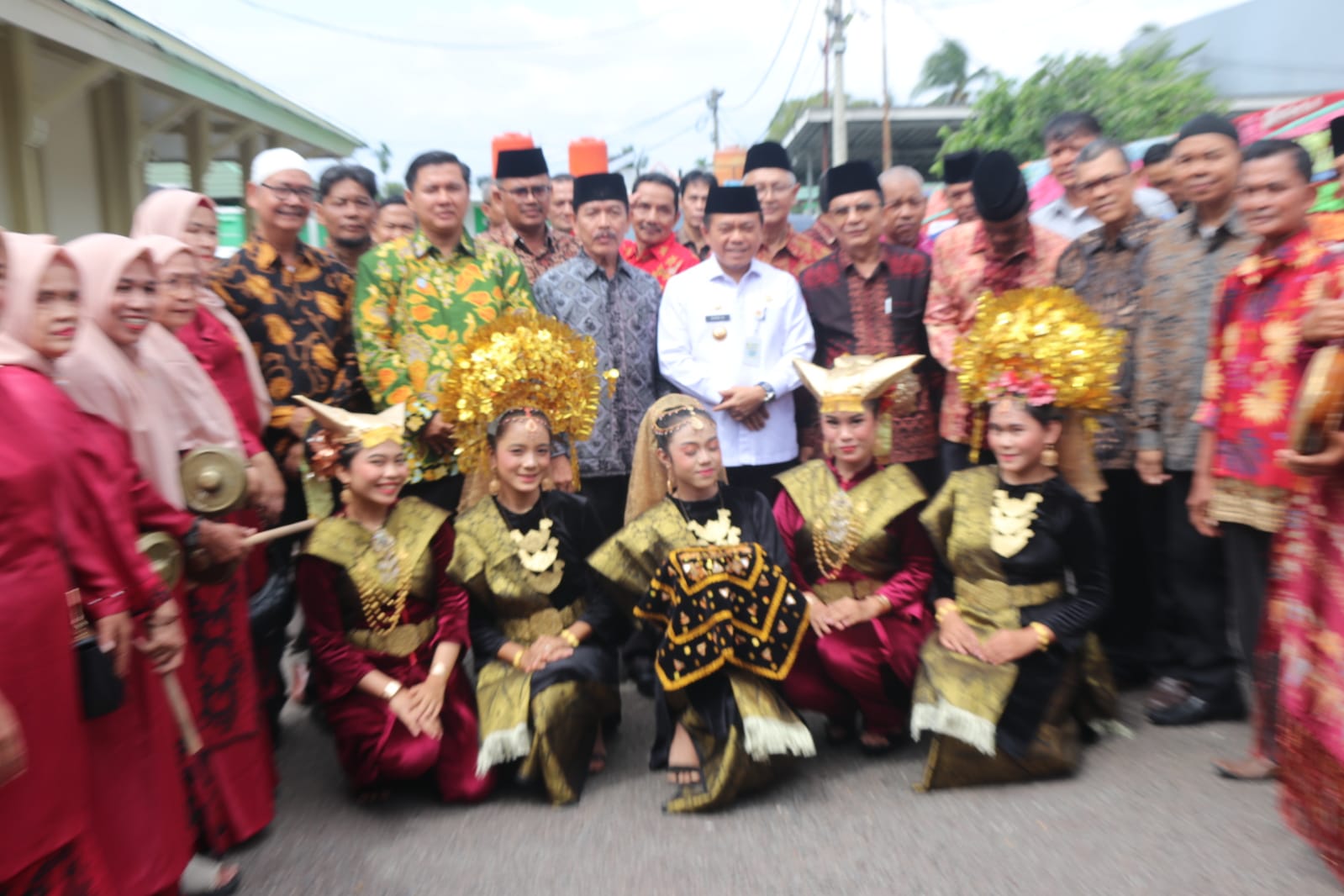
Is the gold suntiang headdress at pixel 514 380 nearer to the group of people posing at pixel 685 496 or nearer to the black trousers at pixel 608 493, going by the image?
the group of people posing at pixel 685 496

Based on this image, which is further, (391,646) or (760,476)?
(760,476)

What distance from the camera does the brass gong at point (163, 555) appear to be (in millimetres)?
2832

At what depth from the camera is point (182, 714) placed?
3.04m

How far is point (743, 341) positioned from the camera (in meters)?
5.04

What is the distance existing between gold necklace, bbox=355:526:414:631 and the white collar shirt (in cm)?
172

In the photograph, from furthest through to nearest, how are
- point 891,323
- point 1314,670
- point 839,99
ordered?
1. point 839,99
2. point 891,323
3. point 1314,670

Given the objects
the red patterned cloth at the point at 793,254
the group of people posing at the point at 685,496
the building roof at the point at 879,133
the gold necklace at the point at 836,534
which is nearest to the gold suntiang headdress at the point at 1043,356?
the group of people posing at the point at 685,496

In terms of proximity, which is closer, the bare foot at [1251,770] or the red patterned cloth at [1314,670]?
the red patterned cloth at [1314,670]

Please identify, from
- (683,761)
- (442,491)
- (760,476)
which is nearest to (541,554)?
(442,491)

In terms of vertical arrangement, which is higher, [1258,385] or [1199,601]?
[1258,385]

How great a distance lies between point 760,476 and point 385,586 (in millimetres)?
2001

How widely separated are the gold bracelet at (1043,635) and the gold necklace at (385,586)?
2406mm

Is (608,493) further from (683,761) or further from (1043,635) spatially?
(1043,635)

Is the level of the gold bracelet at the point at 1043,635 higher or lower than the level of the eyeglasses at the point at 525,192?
lower
